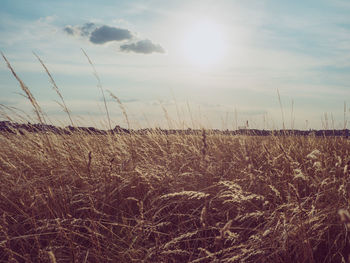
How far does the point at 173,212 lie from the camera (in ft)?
8.16

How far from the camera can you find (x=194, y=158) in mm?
3510

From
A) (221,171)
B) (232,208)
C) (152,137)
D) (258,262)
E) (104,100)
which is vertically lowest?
(258,262)

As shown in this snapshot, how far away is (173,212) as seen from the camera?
2488 mm

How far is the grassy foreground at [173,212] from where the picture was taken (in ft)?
5.78

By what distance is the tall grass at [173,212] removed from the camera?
5.78ft

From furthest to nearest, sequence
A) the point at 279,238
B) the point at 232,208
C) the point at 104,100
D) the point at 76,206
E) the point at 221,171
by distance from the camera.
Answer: the point at 104,100, the point at 221,171, the point at 76,206, the point at 232,208, the point at 279,238

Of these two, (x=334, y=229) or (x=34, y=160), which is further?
(x=34, y=160)

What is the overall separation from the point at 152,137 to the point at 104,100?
5.02 ft

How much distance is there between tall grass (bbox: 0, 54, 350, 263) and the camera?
1.76 metres

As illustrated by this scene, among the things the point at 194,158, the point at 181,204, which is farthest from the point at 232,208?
the point at 194,158

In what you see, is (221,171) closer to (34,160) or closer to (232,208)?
(232,208)

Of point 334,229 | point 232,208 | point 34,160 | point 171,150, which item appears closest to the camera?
point 334,229

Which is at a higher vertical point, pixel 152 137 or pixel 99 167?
pixel 152 137

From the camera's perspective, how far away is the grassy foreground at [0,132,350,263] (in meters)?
1.76
